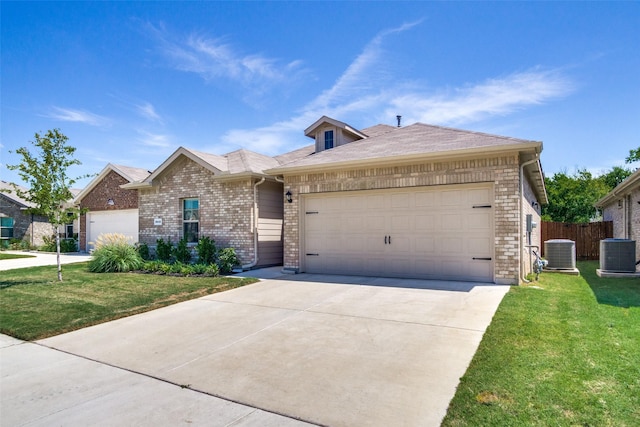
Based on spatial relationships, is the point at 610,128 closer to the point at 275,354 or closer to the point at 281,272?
the point at 281,272

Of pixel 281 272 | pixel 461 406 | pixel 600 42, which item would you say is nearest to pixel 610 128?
pixel 600 42

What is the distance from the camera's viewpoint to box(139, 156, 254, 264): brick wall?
1212cm

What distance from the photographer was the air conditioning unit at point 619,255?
996cm

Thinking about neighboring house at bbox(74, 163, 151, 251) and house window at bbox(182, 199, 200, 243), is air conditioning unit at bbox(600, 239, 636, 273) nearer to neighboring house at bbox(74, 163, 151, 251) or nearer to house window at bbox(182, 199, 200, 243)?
house window at bbox(182, 199, 200, 243)

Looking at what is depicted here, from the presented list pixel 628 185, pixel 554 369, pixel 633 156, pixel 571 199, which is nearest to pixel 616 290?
pixel 628 185

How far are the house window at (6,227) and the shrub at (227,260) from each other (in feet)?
72.7

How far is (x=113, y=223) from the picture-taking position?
18969 millimetres

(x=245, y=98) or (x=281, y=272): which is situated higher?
(x=245, y=98)

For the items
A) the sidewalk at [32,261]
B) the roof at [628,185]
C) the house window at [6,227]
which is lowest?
the sidewalk at [32,261]

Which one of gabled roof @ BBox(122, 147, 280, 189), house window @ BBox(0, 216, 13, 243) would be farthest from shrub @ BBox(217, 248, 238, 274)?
house window @ BBox(0, 216, 13, 243)

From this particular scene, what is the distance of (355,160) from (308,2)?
164 inches

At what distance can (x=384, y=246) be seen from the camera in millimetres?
9680

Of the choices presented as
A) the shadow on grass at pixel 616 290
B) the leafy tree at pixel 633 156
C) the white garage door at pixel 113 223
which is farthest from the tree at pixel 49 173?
the leafy tree at pixel 633 156

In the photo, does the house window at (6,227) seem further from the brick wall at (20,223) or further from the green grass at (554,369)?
the green grass at (554,369)
